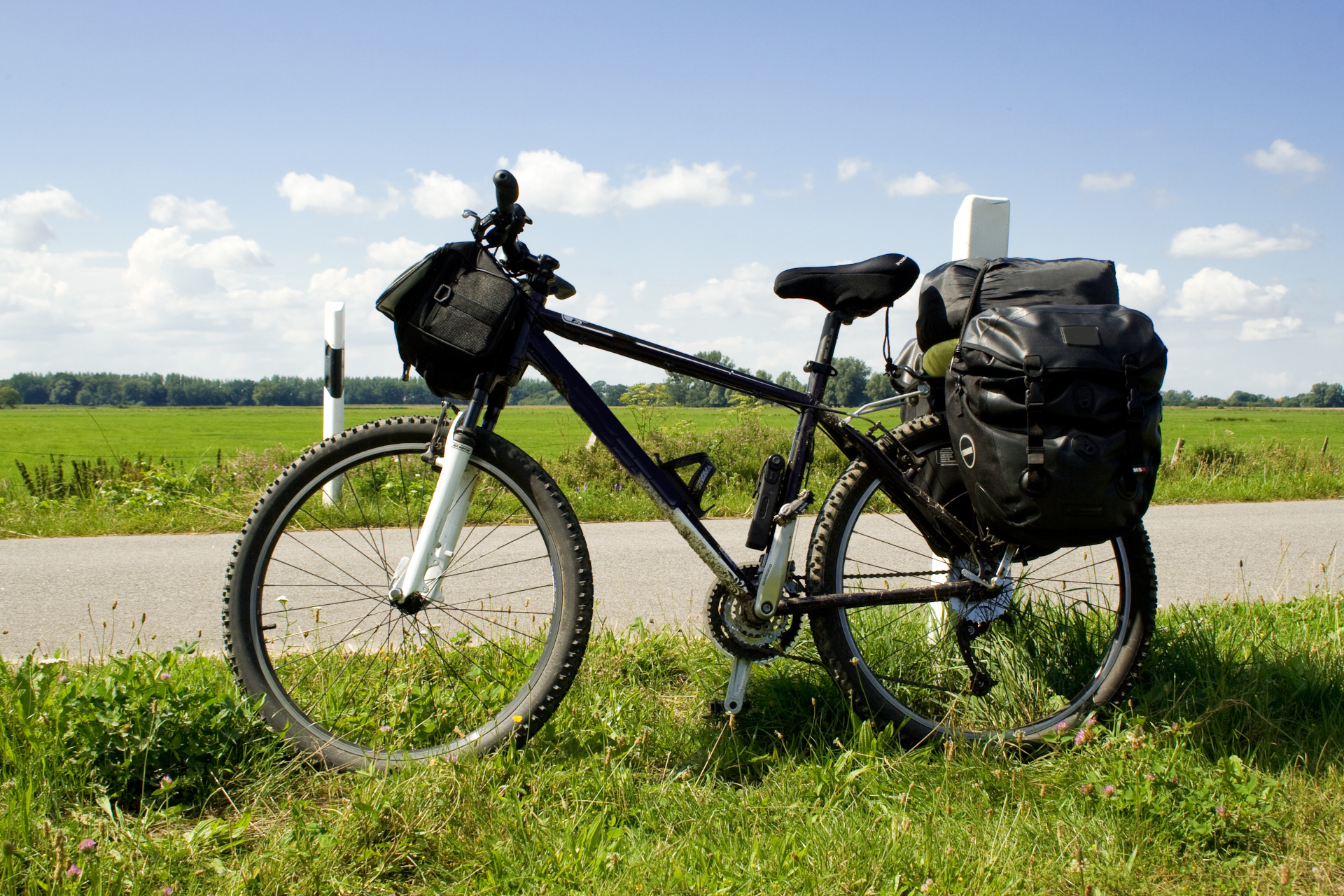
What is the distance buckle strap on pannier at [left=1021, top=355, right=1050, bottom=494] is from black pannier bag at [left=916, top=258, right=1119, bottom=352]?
1.29 ft

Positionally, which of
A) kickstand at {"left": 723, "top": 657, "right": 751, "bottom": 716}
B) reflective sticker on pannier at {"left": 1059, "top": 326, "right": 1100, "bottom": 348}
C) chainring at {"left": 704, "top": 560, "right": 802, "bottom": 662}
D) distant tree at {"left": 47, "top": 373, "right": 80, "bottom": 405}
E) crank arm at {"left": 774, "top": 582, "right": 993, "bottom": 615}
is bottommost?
kickstand at {"left": 723, "top": 657, "right": 751, "bottom": 716}

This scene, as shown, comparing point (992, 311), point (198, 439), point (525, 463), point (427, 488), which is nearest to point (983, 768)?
point (992, 311)

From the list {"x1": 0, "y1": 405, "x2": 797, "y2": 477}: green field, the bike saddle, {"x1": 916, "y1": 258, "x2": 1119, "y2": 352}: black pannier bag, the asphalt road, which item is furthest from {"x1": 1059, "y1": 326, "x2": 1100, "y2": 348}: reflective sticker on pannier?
{"x1": 0, "y1": 405, "x2": 797, "y2": 477}: green field

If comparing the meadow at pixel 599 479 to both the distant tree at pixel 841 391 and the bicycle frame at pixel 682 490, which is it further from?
the bicycle frame at pixel 682 490

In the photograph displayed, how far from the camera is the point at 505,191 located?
2.49m

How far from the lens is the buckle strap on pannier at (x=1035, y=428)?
2369mm

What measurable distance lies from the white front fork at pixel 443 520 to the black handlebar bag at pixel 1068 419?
153cm

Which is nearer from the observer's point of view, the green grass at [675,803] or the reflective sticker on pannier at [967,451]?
the green grass at [675,803]

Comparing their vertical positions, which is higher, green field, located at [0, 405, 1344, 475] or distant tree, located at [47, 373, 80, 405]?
distant tree, located at [47, 373, 80, 405]

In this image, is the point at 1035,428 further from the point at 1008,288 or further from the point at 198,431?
the point at 198,431

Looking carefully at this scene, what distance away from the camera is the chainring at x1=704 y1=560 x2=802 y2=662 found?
106 inches

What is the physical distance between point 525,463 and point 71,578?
3.46 meters

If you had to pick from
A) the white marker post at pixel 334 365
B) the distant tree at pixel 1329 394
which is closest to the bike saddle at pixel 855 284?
the white marker post at pixel 334 365

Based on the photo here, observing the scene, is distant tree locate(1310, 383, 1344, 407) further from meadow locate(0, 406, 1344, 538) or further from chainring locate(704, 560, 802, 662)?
chainring locate(704, 560, 802, 662)
